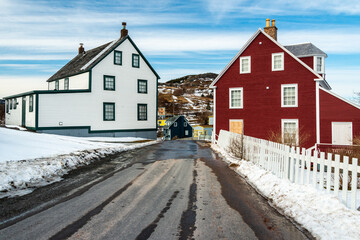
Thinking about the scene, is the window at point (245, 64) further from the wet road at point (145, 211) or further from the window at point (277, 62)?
the wet road at point (145, 211)

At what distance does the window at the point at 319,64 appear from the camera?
92.3ft

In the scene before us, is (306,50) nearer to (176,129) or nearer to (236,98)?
(236,98)

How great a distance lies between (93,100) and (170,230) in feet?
74.7

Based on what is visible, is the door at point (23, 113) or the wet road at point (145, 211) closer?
the wet road at point (145, 211)

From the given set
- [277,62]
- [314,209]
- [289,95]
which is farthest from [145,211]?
[277,62]

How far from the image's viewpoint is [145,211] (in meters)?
5.96

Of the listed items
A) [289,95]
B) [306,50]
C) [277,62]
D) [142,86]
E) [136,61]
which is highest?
[306,50]

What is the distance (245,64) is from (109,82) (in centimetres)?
1327

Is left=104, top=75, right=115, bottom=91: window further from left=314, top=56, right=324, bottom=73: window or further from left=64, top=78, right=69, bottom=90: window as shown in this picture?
left=314, top=56, right=324, bottom=73: window

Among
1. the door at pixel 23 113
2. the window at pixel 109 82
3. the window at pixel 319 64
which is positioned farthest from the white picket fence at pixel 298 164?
the door at pixel 23 113

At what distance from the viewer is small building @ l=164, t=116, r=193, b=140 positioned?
2572 inches

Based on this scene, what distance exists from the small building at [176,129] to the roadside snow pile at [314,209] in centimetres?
5720

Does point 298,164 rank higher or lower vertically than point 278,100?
lower

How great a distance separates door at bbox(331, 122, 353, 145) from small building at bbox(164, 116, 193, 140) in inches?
1804
